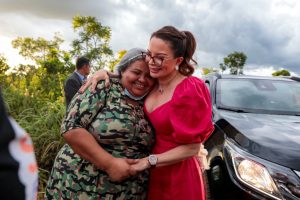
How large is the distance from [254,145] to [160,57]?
39.5 inches

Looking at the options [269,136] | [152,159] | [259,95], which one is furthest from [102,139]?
[259,95]

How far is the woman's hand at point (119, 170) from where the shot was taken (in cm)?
195

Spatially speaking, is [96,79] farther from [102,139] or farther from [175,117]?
[175,117]

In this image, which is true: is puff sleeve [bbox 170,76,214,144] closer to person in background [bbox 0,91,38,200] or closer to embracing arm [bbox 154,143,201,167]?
embracing arm [bbox 154,143,201,167]

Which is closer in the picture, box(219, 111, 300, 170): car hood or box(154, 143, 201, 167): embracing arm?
box(154, 143, 201, 167): embracing arm

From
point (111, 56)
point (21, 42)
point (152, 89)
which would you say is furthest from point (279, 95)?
point (21, 42)

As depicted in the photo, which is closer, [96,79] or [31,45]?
[96,79]

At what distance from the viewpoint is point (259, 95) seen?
4.03 meters

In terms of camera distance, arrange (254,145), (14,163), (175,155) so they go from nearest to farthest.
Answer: (14,163)
(175,155)
(254,145)

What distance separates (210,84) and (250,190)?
6.50 ft

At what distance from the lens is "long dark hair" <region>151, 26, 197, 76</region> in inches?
83.1

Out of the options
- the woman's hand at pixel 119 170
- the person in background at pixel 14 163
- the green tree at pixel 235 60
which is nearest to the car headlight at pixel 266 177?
the woman's hand at pixel 119 170

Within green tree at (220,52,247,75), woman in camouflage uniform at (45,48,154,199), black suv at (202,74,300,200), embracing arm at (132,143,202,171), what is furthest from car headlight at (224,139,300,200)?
green tree at (220,52,247,75)

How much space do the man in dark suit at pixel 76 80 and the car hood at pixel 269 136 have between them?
12.7ft
